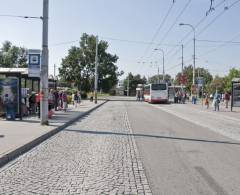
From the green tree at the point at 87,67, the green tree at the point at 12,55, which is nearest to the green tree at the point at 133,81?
the green tree at the point at 12,55

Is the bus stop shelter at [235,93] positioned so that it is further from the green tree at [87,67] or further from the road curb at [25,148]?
the green tree at [87,67]

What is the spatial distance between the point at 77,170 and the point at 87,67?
73.7 metres

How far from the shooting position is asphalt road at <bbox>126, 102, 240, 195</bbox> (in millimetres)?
7199

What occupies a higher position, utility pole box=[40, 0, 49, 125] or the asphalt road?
utility pole box=[40, 0, 49, 125]

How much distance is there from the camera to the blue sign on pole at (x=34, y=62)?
17.5 metres

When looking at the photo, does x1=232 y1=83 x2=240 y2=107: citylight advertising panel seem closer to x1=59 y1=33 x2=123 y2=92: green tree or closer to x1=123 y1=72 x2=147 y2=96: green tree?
x1=59 y1=33 x2=123 y2=92: green tree

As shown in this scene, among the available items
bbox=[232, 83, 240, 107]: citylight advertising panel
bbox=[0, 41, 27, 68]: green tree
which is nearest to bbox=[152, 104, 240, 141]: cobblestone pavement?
bbox=[232, 83, 240, 107]: citylight advertising panel

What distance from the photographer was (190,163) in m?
9.46

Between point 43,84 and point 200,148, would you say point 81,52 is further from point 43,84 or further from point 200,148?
point 200,148

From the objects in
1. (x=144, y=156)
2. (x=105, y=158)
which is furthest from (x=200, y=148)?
(x=105, y=158)

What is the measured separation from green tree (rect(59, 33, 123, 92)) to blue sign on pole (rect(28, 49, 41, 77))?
206 feet

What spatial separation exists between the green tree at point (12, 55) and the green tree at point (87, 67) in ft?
115

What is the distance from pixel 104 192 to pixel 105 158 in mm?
3248

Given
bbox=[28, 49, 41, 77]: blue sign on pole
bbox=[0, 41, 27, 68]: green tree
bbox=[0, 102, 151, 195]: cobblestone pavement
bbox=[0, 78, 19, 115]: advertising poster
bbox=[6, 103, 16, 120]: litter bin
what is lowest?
bbox=[0, 102, 151, 195]: cobblestone pavement
